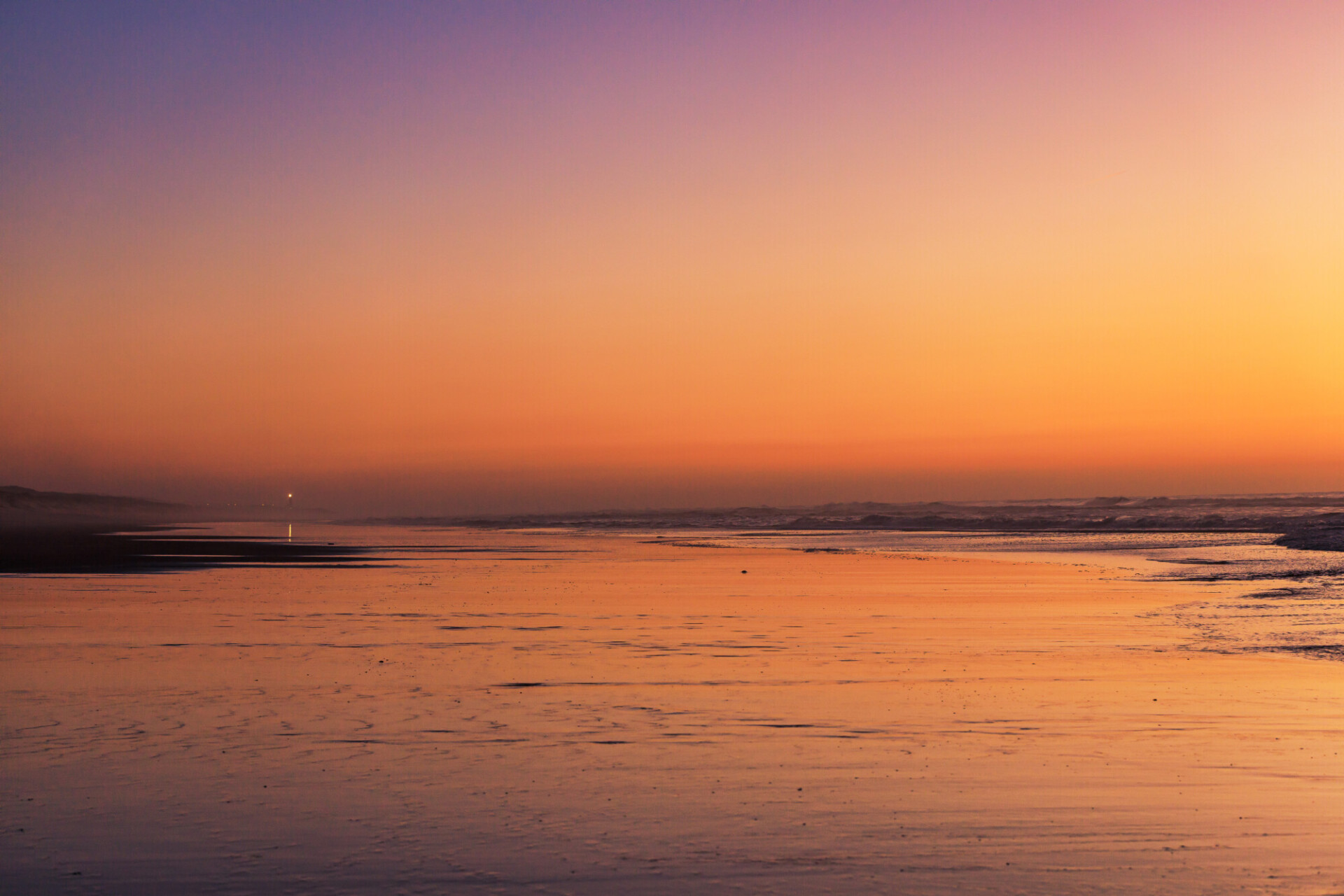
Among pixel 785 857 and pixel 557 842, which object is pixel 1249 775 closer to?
pixel 785 857

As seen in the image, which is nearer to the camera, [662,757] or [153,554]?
[662,757]

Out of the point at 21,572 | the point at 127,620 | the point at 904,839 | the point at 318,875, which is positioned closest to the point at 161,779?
the point at 318,875

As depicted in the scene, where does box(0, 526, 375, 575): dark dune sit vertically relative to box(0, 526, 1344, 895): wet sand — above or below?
above

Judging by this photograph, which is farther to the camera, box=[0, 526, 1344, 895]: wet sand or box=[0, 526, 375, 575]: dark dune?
box=[0, 526, 375, 575]: dark dune

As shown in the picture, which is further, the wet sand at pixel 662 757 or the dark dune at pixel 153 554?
the dark dune at pixel 153 554

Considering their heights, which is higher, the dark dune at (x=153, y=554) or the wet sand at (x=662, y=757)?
the dark dune at (x=153, y=554)

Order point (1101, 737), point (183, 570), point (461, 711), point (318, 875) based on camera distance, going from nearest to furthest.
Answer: point (318, 875), point (1101, 737), point (461, 711), point (183, 570)

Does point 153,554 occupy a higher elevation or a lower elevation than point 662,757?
higher

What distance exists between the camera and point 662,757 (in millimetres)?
9172

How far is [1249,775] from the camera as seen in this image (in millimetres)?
8508

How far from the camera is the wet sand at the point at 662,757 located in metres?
6.54

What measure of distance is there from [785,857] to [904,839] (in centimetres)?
87

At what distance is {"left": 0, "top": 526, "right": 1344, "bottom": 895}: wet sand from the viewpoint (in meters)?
6.54

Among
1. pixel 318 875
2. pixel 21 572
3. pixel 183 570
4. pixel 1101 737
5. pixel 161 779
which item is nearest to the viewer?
pixel 318 875
